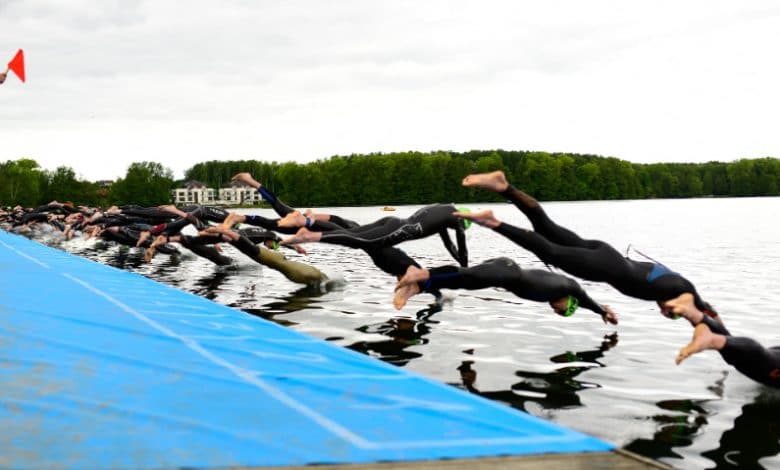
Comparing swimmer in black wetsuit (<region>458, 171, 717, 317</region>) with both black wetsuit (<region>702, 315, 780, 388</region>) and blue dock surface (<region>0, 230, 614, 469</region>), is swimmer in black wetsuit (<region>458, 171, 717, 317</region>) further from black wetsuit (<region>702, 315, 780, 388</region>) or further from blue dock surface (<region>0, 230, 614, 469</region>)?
blue dock surface (<region>0, 230, 614, 469</region>)

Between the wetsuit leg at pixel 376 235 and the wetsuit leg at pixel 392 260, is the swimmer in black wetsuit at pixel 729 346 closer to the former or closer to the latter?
the wetsuit leg at pixel 376 235

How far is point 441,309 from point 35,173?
156020mm

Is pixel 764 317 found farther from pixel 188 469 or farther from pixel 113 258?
pixel 113 258

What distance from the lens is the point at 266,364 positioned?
7.18 metres

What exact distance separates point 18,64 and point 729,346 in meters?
15.0

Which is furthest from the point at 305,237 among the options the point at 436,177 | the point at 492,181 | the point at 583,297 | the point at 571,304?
the point at 436,177

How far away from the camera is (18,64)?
50.1ft

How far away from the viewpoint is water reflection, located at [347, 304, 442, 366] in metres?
10.1

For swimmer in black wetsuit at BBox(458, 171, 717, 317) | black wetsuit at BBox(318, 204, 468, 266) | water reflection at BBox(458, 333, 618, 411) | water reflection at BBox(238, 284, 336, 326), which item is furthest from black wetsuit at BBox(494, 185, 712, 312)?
water reflection at BBox(238, 284, 336, 326)

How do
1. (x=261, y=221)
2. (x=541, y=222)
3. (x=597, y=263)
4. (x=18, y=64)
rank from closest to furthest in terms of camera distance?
(x=597, y=263), (x=541, y=222), (x=18, y=64), (x=261, y=221)

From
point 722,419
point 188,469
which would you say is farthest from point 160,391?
point 722,419

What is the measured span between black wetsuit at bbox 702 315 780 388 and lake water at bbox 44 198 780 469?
277 mm

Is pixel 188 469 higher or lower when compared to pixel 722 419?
higher

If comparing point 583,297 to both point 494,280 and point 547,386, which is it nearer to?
point 494,280
